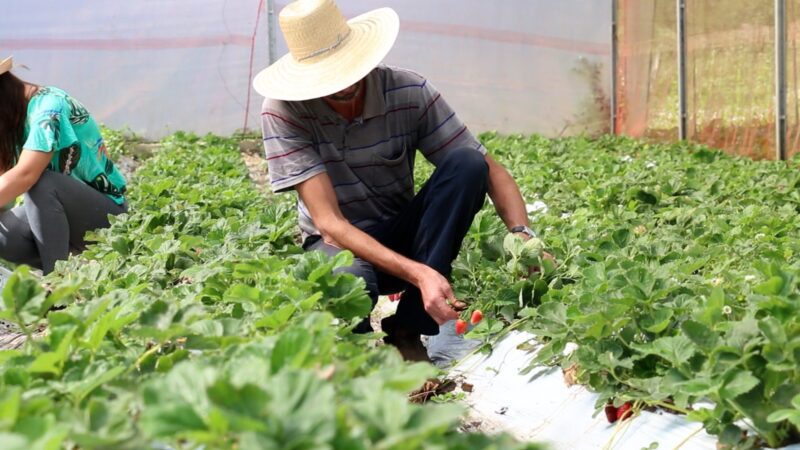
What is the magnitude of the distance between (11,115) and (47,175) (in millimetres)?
286

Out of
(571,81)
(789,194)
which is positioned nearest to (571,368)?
(789,194)

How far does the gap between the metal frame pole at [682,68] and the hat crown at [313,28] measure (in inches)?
279

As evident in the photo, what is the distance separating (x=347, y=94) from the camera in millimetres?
3504

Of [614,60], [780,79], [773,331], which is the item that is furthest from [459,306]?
[614,60]

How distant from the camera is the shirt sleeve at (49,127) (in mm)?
4344

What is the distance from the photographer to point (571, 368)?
2.83 meters

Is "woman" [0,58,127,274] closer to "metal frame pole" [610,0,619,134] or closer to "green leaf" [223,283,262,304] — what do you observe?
"green leaf" [223,283,262,304]

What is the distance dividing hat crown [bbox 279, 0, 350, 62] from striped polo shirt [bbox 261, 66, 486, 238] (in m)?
0.16

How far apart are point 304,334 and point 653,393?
3.67 ft

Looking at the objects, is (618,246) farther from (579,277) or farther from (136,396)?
(136,396)

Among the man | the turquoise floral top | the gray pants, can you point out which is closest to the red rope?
the turquoise floral top

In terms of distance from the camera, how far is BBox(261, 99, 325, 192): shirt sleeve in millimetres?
3443

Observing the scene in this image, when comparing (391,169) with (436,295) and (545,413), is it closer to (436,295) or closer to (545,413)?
(436,295)

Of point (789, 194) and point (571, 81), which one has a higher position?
point (789, 194)
